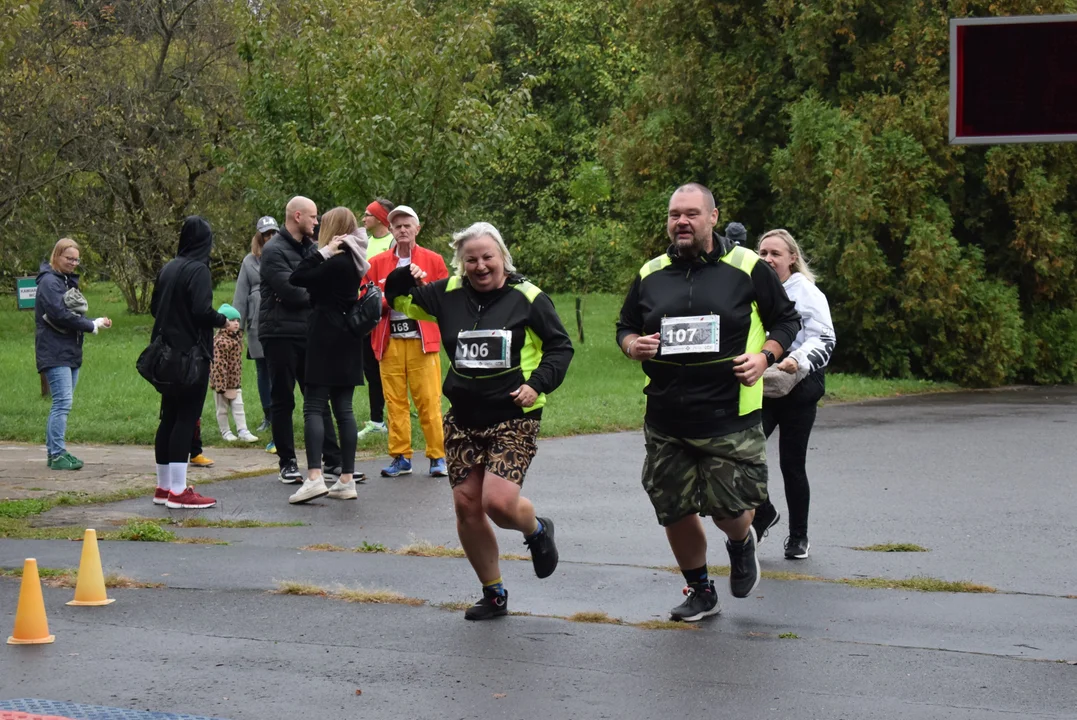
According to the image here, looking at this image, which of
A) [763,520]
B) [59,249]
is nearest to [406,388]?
[59,249]

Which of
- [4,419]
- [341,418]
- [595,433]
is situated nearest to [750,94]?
[595,433]

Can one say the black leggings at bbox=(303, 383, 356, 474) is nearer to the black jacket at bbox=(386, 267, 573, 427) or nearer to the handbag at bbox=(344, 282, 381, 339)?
the handbag at bbox=(344, 282, 381, 339)

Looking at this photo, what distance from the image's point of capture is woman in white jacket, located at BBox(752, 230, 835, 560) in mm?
8477

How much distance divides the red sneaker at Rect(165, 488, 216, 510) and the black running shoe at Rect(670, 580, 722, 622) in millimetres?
4586

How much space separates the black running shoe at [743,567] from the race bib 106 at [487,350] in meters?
1.40

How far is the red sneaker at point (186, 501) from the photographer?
10.2 meters

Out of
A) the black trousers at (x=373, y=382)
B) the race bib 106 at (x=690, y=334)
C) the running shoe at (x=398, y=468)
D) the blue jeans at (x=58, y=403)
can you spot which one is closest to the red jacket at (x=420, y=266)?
the running shoe at (x=398, y=468)

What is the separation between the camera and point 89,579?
7.20 meters

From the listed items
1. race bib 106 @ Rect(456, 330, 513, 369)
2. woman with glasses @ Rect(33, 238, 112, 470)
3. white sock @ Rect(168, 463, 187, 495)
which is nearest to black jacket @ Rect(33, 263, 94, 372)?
woman with glasses @ Rect(33, 238, 112, 470)

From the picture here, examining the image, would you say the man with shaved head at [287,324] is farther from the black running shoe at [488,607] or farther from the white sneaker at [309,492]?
the black running shoe at [488,607]

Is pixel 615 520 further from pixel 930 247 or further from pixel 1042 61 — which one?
pixel 930 247

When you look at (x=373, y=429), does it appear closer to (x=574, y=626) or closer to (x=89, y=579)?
(x=89, y=579)

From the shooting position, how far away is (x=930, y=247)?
2228cm

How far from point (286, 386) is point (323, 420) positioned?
66 centimetres
